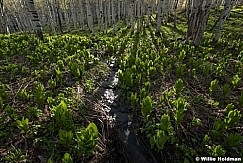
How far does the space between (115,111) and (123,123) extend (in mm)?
414

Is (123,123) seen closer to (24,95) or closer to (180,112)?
(180,112)

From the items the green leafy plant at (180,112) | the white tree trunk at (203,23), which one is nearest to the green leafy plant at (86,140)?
the green leafy plant at (180,112)

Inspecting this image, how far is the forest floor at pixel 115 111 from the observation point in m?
2.74

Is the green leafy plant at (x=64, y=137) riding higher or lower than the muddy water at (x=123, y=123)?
higher

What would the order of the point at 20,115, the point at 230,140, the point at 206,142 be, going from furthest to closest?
the point at 20,115 → the point at 206,142 → the point at 230,140

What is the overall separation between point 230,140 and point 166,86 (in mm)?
2196

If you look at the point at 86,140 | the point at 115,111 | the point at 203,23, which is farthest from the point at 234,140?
the point at 203,23

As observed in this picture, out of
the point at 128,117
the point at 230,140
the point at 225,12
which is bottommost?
the point at 128,117

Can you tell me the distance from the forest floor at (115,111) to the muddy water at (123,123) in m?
0.02

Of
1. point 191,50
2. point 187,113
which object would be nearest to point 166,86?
point 187,113

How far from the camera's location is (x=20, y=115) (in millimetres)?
3195

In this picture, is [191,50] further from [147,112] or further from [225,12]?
[147,112]

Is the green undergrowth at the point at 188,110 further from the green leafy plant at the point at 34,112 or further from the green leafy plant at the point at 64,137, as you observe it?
the green leafy plant at the point at 34,112

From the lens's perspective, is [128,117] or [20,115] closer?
[20,115]
